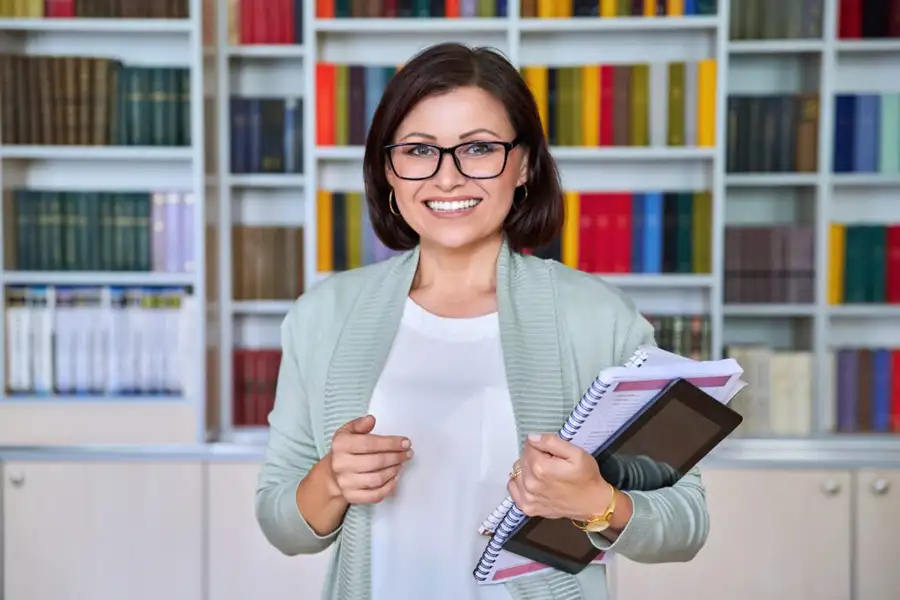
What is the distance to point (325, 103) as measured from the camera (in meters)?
2.96

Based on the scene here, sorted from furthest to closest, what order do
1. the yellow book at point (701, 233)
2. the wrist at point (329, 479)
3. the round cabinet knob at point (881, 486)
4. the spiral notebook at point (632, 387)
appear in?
the yellow book at point (701, 233), the round cabinet knob at point (881, 486), the wrist at point (329, 479), the spiral notebook at point (632, 387)

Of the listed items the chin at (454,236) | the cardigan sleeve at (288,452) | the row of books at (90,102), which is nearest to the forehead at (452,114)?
the chin at (454,236)


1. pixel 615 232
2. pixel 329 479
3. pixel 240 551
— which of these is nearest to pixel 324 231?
pixel 615 232

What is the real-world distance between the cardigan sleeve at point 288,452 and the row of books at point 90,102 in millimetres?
1777

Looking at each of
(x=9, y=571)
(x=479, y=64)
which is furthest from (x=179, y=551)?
(x=479, y=64)

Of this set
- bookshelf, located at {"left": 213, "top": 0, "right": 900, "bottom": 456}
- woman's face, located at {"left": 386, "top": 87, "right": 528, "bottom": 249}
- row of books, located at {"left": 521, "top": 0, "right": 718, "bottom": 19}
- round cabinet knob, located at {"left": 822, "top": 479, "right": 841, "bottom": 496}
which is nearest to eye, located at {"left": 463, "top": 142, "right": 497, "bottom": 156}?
woman's face, located at {"left": 386, "top": 87, "right": 528, "bottom": 249}

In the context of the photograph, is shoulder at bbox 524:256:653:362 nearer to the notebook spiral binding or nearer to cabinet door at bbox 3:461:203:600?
the notebook spiral binding

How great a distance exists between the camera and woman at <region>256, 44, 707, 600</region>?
50.9 inches

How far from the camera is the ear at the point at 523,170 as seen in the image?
1.38 meters

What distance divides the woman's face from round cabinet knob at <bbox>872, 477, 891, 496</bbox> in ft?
6.55

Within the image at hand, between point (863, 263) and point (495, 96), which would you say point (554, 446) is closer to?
point (495, 96)

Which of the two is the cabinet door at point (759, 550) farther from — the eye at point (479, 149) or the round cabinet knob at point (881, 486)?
the eye at point (479, 149)

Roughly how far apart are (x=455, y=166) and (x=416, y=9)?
70.5 inches

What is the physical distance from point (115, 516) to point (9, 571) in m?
0.34
